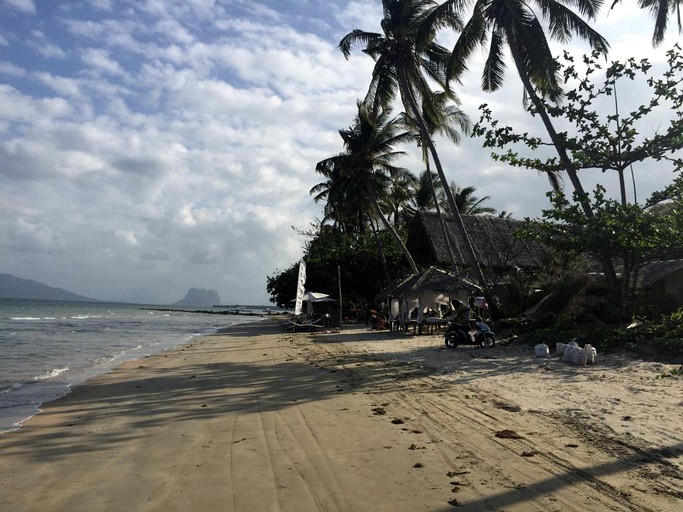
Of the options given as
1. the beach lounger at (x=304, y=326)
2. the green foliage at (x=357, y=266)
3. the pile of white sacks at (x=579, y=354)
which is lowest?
the pile of white sacks at (x=579, y=354)

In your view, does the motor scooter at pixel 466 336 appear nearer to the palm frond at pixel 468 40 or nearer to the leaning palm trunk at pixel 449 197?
the leaning palm trunk at pixel 449 197

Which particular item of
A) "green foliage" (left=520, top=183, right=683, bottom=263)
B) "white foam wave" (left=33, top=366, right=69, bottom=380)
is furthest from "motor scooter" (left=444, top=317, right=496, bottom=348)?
"white foam wave" (left=33, top=366, right=69, bottom=380)

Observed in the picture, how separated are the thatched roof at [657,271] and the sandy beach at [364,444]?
25.8 feet

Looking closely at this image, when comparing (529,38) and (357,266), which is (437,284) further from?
(357,266)

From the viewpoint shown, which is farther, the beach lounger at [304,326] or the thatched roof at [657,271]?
the beach lounger at [304,326]

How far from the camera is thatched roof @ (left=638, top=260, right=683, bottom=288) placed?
1566 cm

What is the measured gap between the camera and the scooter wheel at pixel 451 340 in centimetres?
1280

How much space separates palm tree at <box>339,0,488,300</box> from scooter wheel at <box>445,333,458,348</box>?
565 cm

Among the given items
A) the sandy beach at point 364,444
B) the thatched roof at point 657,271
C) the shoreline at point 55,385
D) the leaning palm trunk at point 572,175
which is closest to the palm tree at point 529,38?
the leaning palm trunk at point 572,175

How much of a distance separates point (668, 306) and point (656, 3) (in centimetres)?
800

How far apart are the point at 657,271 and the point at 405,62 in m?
10.8

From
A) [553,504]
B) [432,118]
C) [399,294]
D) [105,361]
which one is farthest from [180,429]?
[432,118]

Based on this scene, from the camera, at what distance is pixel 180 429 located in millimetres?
5805

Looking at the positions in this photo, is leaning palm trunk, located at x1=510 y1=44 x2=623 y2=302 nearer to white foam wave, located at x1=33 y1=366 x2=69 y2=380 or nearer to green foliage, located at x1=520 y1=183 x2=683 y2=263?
green foliage, located at x1=520 y1=183 x2=683 y2=263
